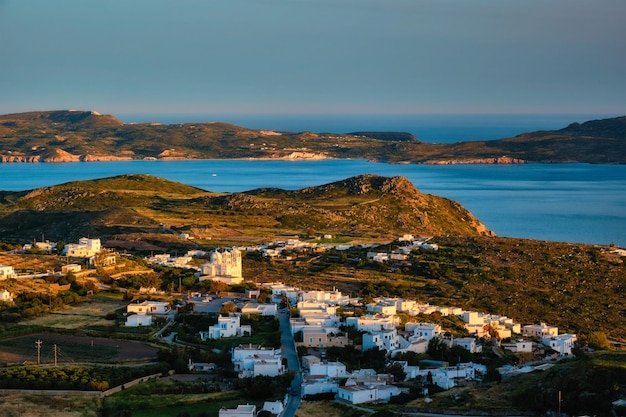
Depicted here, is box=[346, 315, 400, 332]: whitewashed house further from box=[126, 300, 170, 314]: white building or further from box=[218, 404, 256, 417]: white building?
box=[218, 404, 256, 417]: white building

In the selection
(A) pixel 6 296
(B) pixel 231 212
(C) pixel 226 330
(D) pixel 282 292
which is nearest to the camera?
(C) pixel 226 330

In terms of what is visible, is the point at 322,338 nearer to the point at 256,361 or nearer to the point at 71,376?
the point at 256,361

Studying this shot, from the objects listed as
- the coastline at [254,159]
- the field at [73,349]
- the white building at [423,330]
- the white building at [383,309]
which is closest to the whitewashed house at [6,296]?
the field at [73,349]

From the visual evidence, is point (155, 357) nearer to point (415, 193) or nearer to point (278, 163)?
point (415, 193)

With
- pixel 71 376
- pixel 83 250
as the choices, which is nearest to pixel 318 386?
pixel 71 376

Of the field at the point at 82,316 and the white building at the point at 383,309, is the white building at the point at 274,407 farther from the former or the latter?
the white building at the point at 383,309

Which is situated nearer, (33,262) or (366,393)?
(366,393)

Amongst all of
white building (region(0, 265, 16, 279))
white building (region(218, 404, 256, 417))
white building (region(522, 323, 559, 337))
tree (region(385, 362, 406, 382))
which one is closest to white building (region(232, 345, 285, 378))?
tree (region(385, 362, 406, 382))

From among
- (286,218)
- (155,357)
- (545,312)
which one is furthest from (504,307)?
(286,218)
